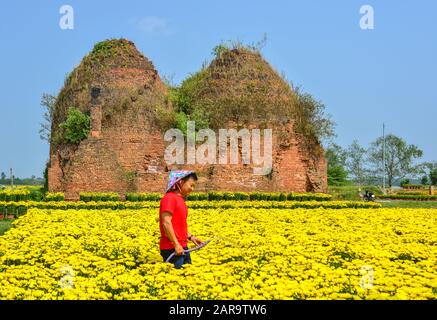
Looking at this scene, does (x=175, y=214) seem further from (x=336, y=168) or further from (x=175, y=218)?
(x=336, y=168)

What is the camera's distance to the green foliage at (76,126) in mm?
23078

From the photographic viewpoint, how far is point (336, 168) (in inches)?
1816

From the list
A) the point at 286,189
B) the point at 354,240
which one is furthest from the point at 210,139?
the point at 354,240

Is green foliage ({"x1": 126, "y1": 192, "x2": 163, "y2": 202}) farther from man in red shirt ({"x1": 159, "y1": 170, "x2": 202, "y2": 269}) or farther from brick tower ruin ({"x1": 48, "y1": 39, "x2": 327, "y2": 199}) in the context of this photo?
man in red shirt ({"x1": 159, "y1": 170, "x2": 202, "y2": 269})

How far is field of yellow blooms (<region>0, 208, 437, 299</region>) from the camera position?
5879 millimetres

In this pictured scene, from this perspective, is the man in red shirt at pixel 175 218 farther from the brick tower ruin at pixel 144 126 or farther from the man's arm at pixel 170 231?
the brick tower ruin at pixel 144 126

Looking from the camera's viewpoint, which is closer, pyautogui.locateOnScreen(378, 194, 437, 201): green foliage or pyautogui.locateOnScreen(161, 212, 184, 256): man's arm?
pyautogui.locateOnScreen(161, 212, 184, 256): man's arm

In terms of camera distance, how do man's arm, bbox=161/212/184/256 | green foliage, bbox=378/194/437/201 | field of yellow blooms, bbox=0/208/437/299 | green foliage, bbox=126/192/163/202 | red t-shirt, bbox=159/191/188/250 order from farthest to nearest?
green foliage, bbox=378/194/437/201, green foliage, bbox=126/192/163/202, red t-shirt, bbox=159/191/188/250, man's arm, bbox=161/212/184/256, field of yellow blooms, bbox=0/208/437/299

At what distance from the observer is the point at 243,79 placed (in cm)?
2475

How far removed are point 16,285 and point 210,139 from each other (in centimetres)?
1709

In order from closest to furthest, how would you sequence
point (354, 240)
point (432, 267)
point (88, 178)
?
1. point (432, 267)
2. point (354, 240)
3. point (88, 178)

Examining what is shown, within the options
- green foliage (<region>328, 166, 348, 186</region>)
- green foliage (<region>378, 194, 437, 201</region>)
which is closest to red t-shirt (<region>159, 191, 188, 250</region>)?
green foliage (<region>378, 194, 437, 201</region>)

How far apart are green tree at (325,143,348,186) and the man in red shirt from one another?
32.0 meters
